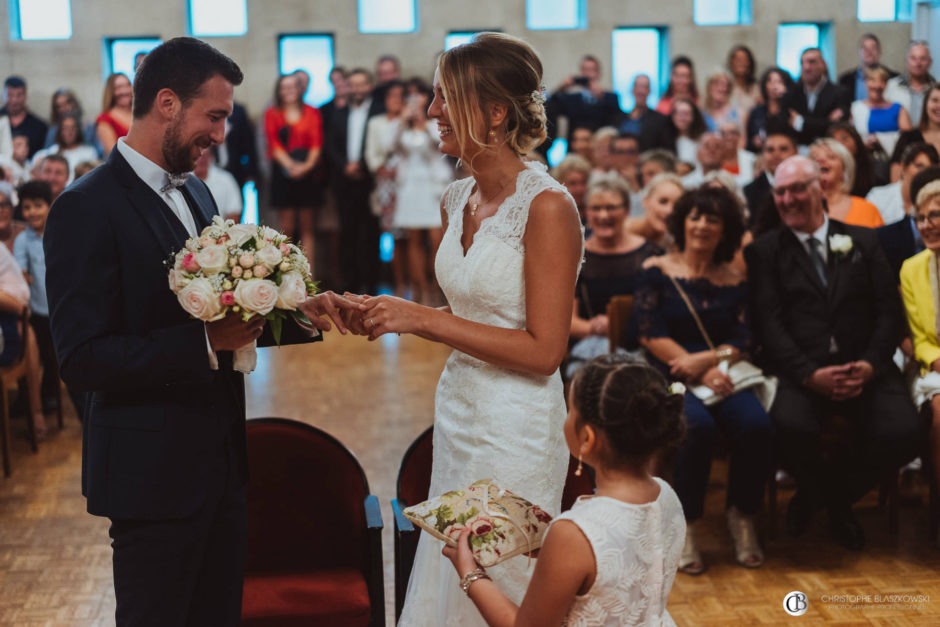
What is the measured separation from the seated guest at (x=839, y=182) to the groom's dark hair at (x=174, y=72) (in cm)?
418

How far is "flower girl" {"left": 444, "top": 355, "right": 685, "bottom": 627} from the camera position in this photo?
6.32ft

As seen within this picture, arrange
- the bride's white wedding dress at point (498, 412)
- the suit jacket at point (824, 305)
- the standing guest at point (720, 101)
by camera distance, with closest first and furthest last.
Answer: the bride's white wedding dress at point (498, 412)
the suit jacket at point (824, 305)
the standing guest at point (720, 101)

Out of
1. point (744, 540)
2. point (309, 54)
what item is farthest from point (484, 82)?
point (309, 54)

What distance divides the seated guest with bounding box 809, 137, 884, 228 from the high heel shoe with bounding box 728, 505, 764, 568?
2.16m

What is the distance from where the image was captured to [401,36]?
489 inches

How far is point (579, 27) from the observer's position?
1284 centimetres

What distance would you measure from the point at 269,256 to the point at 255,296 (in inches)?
4.6

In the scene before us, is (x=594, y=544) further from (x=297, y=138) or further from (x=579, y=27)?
(x=579, y=27)

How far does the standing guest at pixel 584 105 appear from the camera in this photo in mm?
10555

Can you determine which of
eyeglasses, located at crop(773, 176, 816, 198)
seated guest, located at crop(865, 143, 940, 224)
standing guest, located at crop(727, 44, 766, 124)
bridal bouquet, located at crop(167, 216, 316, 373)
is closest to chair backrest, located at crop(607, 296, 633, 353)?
eyeglasses, located at crop(773, 176, 816, 198)

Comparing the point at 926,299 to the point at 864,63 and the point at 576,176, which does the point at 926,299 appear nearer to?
the point at 576,176

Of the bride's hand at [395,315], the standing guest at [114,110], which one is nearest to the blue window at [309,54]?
the standing guest at [114,110]

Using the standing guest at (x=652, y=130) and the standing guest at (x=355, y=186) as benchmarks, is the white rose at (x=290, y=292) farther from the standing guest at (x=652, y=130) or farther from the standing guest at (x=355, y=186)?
the standing guest at (x=355, y=186)

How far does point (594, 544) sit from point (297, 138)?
916 cm
